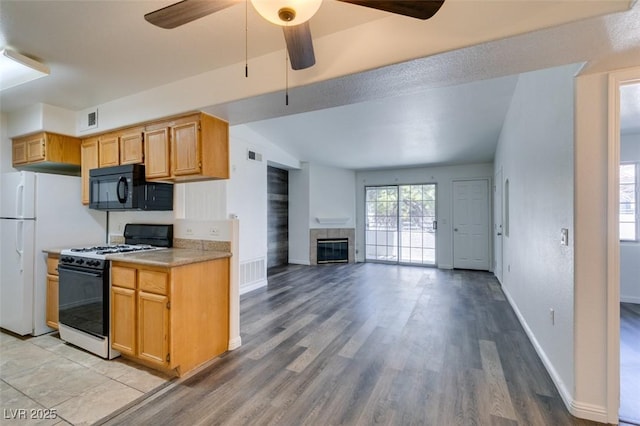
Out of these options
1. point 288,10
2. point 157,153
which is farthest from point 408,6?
point 157,153

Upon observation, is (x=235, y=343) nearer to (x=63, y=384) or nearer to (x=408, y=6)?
(x=63, y=384)

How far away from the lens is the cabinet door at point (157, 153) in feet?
9.34

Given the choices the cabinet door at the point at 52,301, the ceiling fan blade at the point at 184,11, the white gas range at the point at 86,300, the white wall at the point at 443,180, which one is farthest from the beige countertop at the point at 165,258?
the white wall at the point at 443,180

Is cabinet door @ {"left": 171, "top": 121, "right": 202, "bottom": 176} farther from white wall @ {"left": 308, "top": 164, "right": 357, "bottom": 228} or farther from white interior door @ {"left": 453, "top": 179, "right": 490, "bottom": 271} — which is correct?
white interior door @ {"left": 453, "top": 179, "right": 490, "bottom": 271}

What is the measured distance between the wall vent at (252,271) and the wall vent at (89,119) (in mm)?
2715

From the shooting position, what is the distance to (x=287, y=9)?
121 cm

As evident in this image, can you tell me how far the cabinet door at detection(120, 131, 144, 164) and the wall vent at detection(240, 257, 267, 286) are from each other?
2.33m

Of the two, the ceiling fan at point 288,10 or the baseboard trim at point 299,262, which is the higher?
the ceiling fan at point 288,10

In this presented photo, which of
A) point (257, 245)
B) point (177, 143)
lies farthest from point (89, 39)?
point (257, 245)

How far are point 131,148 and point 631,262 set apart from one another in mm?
6463

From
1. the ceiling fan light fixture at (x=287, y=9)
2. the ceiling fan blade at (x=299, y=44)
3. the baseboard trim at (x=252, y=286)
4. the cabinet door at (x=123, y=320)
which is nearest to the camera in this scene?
the ceiling fan light fixture at (x=287, y=9)

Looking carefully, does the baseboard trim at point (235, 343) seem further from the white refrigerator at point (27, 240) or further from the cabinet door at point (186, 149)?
the white refrigerator at point (27, 240)

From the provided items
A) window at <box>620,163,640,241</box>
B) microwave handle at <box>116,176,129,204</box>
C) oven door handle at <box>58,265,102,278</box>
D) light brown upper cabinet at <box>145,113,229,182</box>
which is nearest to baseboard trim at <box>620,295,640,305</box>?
Result: window at <box>620,163,640,241</box>

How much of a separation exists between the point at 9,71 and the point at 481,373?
467cm
